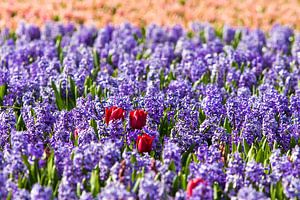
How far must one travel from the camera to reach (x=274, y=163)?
372cm

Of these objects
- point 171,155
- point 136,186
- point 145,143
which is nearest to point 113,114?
point 145,143

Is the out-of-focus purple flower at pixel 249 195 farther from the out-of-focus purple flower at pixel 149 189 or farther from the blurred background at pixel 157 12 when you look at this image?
the blurred background at pixel 157 12

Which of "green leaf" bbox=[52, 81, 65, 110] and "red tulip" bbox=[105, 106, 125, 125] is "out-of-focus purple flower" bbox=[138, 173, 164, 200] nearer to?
"red tulip" bbox=[105, 106, 125, 125]

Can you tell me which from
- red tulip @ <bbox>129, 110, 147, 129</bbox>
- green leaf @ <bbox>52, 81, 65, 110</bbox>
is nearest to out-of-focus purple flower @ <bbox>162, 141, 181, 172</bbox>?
red tulip @ <bbox>129, 110, 147, 129</bbox>

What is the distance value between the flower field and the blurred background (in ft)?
9.17

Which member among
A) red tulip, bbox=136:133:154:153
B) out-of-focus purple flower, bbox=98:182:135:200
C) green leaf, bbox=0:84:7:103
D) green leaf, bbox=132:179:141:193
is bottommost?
green leaf, bbox=132:179:141:193

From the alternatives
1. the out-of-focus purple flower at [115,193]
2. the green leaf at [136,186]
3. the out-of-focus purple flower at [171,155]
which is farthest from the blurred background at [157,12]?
the out-of-focus purple flower at [115,193]

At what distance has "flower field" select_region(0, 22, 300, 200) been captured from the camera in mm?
3525

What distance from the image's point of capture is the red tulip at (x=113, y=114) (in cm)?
418

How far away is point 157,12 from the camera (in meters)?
11.0

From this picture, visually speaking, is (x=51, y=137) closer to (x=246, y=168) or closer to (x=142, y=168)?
(x=142, y=168)

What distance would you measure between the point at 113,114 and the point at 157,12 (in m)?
6.99

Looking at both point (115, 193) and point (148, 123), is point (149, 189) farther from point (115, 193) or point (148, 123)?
point (148, 123)

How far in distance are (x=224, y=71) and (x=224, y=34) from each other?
6.97 ft
